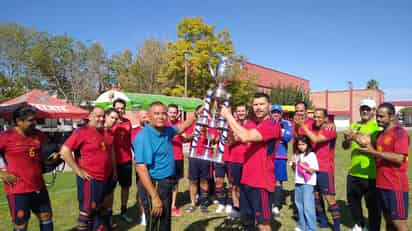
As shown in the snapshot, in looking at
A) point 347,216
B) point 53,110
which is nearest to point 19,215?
point 347,216

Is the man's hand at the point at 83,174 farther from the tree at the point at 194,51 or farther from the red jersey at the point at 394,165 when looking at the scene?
the tree at the point at 194,51

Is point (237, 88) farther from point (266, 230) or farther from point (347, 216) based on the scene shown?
point (266, 230)

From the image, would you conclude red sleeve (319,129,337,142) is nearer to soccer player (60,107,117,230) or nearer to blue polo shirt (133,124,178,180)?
blue polo shirt (133,124,178,180)

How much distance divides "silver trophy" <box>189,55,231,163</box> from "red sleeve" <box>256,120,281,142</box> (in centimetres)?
64

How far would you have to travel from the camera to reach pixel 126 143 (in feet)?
18.2

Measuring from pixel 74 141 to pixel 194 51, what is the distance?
24.5 meters

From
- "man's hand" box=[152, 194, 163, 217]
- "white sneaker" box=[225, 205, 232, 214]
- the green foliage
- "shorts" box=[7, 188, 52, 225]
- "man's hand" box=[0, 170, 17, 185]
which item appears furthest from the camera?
the green foliage

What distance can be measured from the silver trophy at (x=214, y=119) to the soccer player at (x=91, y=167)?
145cm

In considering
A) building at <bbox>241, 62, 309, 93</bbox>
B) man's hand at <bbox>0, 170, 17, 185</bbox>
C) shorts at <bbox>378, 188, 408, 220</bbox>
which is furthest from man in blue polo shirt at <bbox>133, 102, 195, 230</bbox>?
building at <bbox>241, 62, 309, 93</bbox>

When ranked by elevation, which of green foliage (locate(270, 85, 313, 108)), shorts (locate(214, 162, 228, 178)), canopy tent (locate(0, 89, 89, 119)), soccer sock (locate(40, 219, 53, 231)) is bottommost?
soccer sock (locate(40, 219, 53, 231))

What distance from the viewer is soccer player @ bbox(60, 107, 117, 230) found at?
3965 mm

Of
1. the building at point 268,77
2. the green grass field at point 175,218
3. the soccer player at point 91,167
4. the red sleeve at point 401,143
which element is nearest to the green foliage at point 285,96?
the building at point 268,77

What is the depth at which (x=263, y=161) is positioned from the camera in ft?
11.7

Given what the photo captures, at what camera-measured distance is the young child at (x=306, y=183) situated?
457 cm
